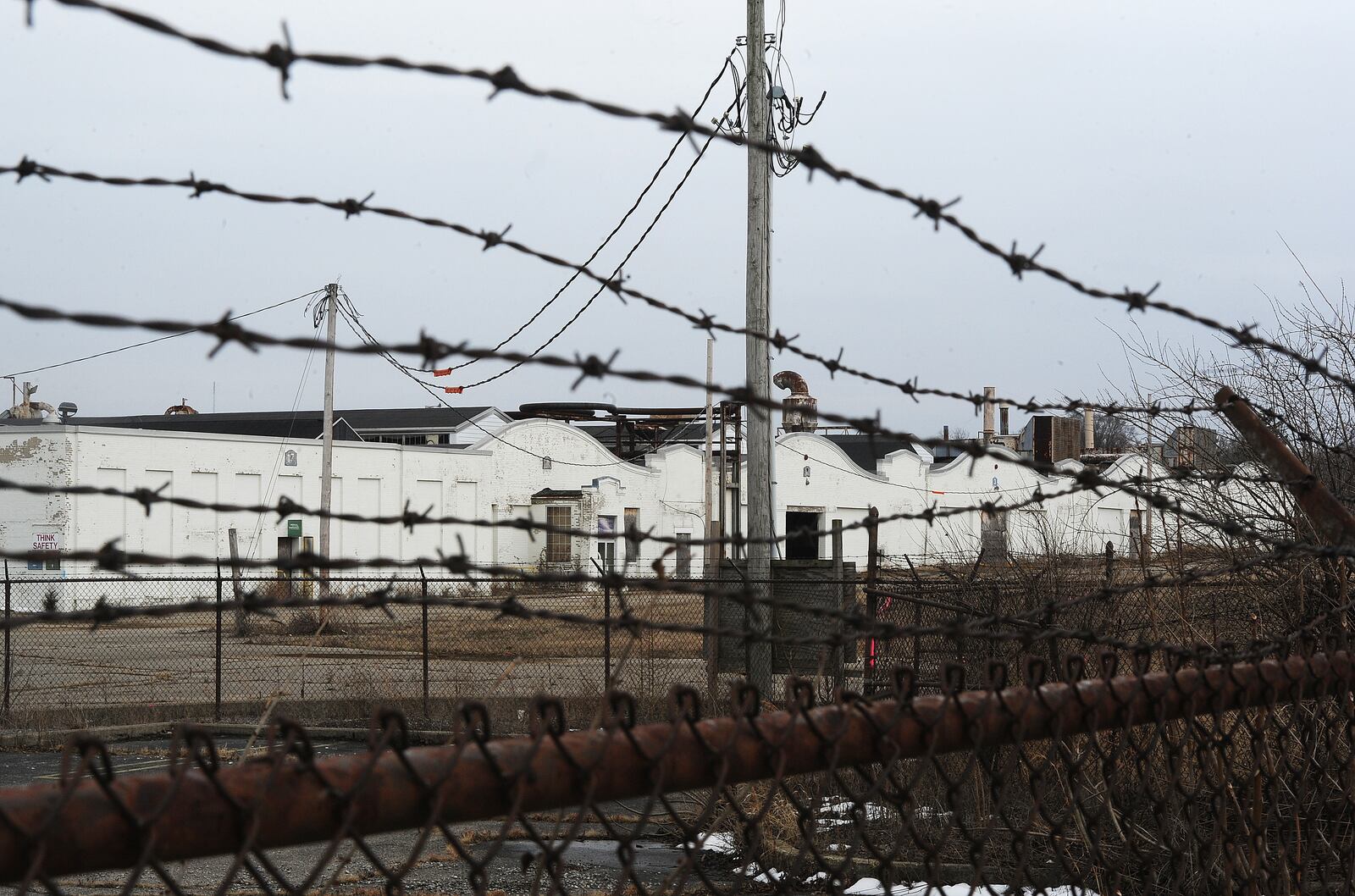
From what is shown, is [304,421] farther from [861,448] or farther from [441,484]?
[861,448]

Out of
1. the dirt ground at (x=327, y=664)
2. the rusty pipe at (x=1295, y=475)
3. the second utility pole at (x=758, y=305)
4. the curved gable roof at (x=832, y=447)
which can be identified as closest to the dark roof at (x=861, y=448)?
the curved gable roof at (x=832, y=447)

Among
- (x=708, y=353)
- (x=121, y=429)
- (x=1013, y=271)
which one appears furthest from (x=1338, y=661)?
(x=121, y=429)

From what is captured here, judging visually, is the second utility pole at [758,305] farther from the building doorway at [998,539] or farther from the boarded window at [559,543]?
the boarded window at [559,543]

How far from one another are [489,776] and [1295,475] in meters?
2.32

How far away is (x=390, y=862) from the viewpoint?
8.09 metres

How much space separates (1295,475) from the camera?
A: 9.96 ft

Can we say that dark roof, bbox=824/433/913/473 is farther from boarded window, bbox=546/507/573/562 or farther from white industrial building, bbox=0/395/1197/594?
boarded window, bbox=546/507/573/562

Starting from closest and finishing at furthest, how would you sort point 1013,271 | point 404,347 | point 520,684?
point 404,347 → point 1013,271 → point 520,684

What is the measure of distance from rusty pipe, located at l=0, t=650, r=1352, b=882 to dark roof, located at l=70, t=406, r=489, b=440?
4340 centimetres

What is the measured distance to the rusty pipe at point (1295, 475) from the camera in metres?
2.90

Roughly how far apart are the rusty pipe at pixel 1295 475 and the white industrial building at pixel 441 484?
2494 cm

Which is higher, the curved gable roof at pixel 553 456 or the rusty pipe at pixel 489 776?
the curved gable roof at pixel 553 456

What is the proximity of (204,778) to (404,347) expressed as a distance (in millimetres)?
682

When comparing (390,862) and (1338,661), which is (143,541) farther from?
(1338,661)
